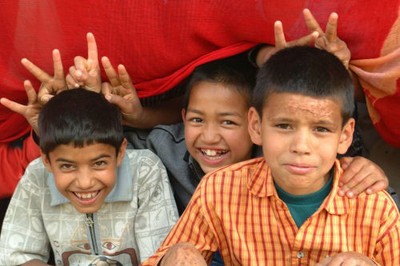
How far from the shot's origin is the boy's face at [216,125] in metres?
2.30

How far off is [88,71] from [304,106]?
826 millimetres

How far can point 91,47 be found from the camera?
7.38ft

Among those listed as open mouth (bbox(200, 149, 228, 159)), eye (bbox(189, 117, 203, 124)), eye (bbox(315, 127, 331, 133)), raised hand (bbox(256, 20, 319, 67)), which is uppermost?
raised hand (bbox(256, 20, 319, 67))

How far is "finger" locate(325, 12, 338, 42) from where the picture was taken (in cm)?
197

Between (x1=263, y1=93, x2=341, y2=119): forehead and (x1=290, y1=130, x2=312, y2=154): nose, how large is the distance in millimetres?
48

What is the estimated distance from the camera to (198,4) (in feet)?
7.28

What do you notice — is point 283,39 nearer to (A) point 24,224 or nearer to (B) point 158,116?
(B) point 158,116

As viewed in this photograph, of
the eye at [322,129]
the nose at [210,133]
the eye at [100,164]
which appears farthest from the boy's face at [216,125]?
the eye at [322,129]

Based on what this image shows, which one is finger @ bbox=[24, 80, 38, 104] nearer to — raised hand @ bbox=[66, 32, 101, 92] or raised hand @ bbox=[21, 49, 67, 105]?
raised hand @ bbox=[21, 49, 67, 105]

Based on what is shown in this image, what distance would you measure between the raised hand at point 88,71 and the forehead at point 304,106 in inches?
27.9

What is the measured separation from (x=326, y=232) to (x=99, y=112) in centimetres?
80

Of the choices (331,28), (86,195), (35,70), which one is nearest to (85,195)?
(86,195)

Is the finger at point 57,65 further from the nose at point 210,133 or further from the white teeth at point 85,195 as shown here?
the nose at point 210,133

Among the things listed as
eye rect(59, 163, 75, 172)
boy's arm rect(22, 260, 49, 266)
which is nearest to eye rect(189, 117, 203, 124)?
eye rect(59, 163, 75, 172)
